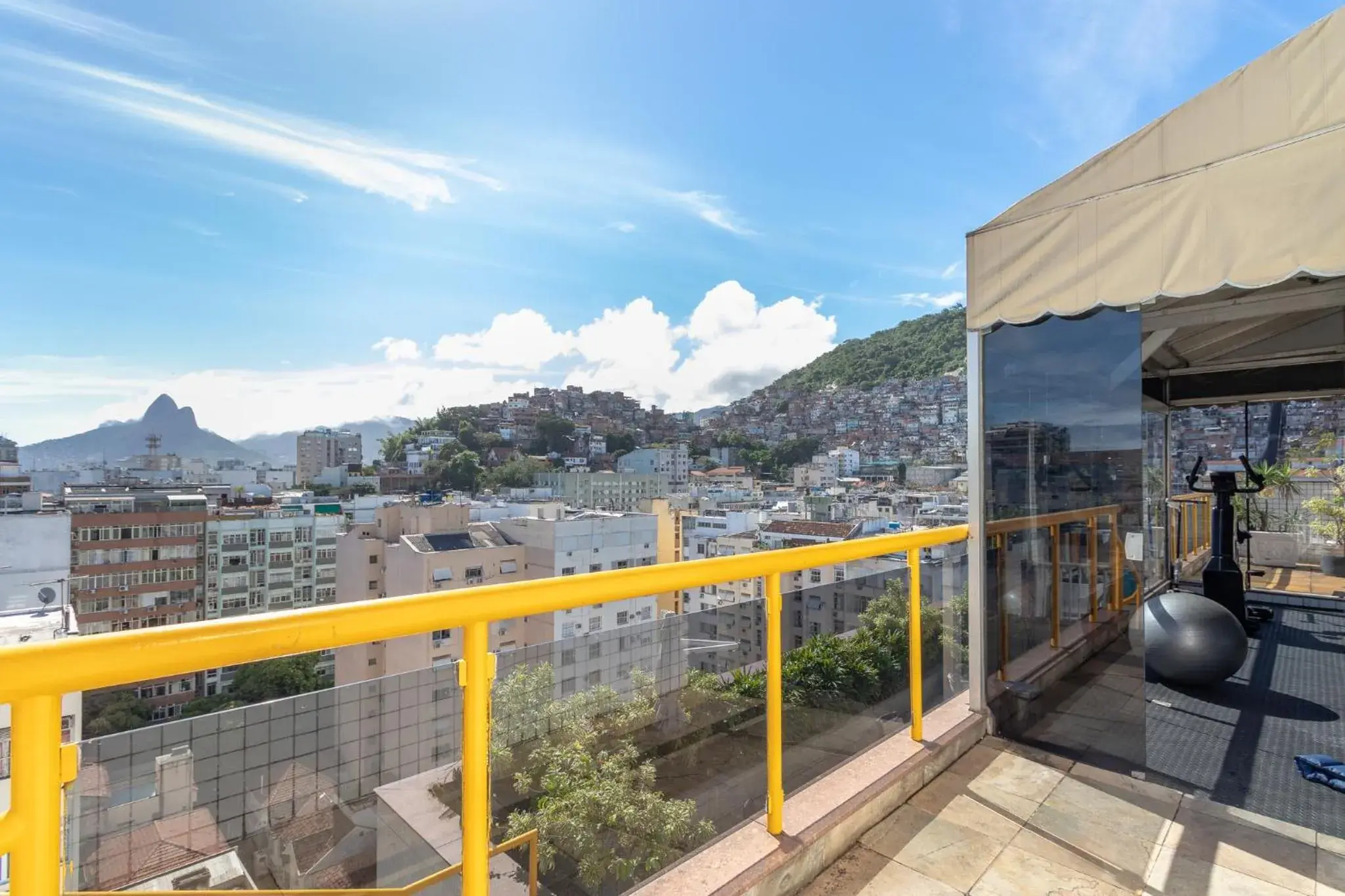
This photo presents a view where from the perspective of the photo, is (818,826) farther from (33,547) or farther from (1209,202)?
(33,547)

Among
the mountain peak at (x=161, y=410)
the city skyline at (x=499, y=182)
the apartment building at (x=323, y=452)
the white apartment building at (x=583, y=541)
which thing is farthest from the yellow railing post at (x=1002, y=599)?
the mountain peak at (x=161, y=410)

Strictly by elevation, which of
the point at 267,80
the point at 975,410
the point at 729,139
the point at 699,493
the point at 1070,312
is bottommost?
the point at 699,493

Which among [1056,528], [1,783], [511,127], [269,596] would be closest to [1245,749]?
[1056,528]

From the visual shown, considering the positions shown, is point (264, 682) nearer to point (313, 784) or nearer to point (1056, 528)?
point (313, 784)

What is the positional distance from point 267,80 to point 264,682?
8229cm

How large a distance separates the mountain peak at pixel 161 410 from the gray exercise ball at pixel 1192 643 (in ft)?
445

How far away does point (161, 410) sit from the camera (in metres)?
110

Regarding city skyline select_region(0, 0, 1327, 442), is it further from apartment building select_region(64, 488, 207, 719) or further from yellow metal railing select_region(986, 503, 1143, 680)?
apartment building select_region(64, 488, 207, 719)

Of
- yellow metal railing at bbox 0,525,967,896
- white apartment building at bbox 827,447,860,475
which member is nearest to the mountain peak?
white apartment building at bbox 827,447,860,475

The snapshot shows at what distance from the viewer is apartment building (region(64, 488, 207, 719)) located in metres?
36.4

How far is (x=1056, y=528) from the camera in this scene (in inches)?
114

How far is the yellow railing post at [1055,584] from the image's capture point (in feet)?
9.43

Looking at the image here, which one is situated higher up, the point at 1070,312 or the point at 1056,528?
the point at 1070,312

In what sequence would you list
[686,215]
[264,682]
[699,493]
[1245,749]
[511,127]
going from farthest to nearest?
[686,215], [511,127], [699,493], [1245,749], [264,682]
